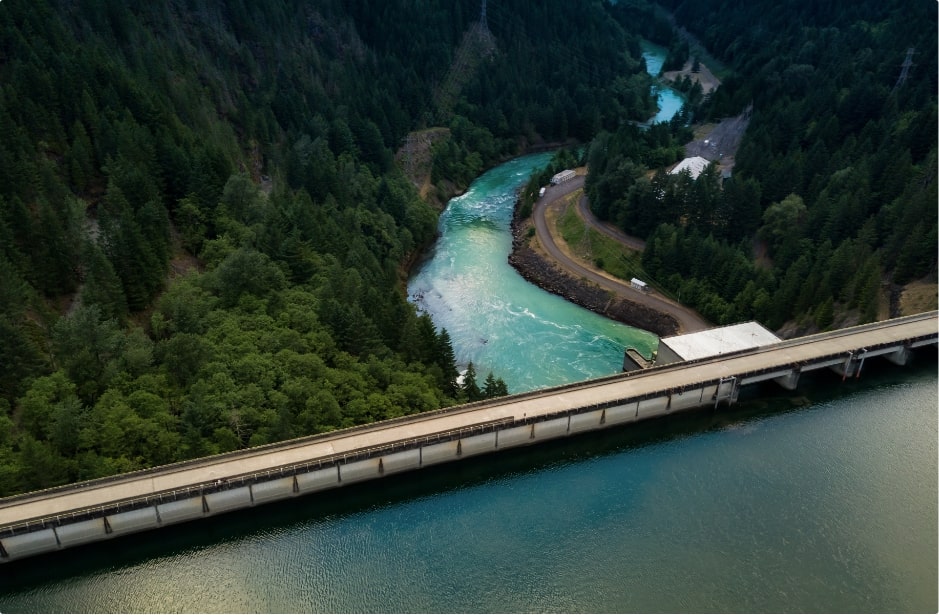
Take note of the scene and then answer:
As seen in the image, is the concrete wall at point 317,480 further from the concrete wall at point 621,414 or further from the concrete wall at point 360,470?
the concrete wall at point 621,414

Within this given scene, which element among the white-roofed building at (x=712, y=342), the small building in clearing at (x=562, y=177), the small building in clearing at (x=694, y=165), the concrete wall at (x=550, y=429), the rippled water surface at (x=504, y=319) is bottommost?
the rippled water surface at (x=504, y=319)

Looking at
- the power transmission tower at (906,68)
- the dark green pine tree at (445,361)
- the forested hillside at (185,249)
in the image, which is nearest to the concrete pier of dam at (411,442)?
the forested hillside at (185,249)

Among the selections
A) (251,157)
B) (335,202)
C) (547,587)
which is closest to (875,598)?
(547,587)

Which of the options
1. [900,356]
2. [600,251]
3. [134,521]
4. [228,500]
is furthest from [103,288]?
[900,356]

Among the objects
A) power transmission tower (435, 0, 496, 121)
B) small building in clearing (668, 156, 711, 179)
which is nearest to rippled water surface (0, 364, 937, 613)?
small building in clearing (668, 156, 711, 179)

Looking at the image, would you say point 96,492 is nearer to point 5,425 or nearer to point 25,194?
point 5,425

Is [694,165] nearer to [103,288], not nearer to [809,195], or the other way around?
[809,195]

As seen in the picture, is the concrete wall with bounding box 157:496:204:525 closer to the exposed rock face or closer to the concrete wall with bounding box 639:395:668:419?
the concrete wall with bounding box 639:395:668:419
